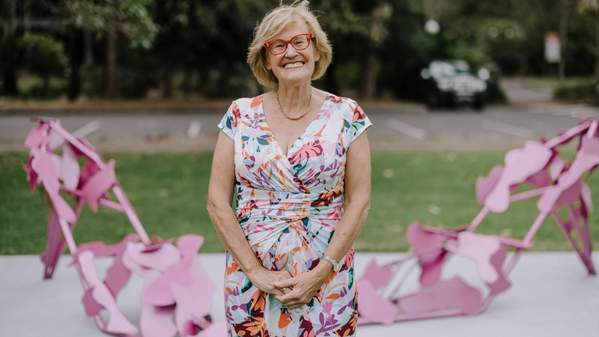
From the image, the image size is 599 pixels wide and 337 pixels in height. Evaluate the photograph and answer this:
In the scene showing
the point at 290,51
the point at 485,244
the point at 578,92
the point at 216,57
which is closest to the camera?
the point at 290,51

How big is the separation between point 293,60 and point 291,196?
1.58 feet

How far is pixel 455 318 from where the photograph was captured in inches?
206

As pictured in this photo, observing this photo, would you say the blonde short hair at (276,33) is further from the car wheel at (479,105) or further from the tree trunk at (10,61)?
the tree trunk at (10,61)

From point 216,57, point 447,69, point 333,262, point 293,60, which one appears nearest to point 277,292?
point 333,262

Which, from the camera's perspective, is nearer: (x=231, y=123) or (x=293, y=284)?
(x=293, y=284)

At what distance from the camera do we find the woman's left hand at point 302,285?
3.05 m

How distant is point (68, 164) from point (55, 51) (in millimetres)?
23419

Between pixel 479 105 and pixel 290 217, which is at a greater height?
pixel 290 217

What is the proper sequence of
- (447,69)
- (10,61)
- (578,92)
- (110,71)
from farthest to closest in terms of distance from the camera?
(578,92) < (110,71) < (447,69) < (10,61)

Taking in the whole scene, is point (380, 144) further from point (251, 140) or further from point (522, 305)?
point (251, 140)

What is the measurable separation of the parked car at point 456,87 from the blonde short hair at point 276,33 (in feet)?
76.3

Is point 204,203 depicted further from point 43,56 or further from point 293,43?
point 43,56

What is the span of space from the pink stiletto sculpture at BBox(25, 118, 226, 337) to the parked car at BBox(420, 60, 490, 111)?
69.6ft

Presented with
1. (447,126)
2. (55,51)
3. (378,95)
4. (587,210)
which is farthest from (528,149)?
(378,95)
